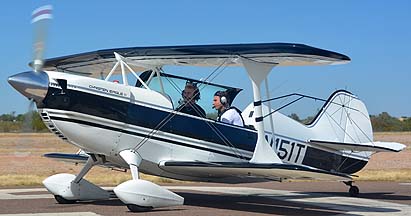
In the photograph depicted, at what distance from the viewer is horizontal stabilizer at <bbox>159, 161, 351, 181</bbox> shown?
12836 millimetres

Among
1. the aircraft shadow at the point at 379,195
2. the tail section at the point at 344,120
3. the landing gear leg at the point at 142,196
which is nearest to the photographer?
the landing gear leg at the point at 142,196

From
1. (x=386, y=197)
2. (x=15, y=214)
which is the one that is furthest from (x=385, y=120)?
(x=15, y=214)

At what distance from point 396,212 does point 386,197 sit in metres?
4.22

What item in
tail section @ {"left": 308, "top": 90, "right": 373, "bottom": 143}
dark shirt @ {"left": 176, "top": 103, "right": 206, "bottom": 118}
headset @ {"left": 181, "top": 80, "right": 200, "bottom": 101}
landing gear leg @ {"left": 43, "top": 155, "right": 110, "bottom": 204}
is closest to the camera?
dark shirt @ {"left": 176, "top": 103, "right": 206, "bottom": 118}

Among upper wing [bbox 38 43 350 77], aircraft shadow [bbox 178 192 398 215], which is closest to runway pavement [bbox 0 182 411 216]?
aircraft shadow [bbox 178 192 398 215]

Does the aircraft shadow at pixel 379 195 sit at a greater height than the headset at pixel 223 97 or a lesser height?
lesser

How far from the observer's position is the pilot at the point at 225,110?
15.6 metres

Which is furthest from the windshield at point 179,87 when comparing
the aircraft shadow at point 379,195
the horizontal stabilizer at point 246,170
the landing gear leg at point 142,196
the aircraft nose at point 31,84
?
the aircraft shadow at point 379,195

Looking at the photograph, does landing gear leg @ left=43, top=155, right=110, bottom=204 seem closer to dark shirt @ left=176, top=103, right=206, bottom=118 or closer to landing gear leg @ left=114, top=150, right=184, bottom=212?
landing gear leg @ left=114, top=150, right=184, bottom=212

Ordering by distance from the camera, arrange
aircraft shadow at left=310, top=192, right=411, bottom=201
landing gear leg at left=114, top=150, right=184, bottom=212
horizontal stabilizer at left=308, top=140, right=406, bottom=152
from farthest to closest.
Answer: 1. aircraft shadow at left=310, top=192, right=411, bottom=201
2. horizontal stabilizer at left=308, top=140, right=406, bottom=152
3. landing gear leg at left=114, top=150, right=184, bottom=212

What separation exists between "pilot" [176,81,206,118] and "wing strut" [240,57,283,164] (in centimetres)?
148

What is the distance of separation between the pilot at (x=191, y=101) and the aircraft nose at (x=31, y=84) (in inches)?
124

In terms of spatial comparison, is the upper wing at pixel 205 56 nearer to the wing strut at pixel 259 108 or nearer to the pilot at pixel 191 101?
the wing strut at pixel 259 108

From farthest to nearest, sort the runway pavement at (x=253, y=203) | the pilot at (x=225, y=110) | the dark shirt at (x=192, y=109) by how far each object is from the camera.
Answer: the pilot at (x=225, y=110)
the dark shirt at (x=192, y=109)
the runway pavement at (x=253, y=203)
